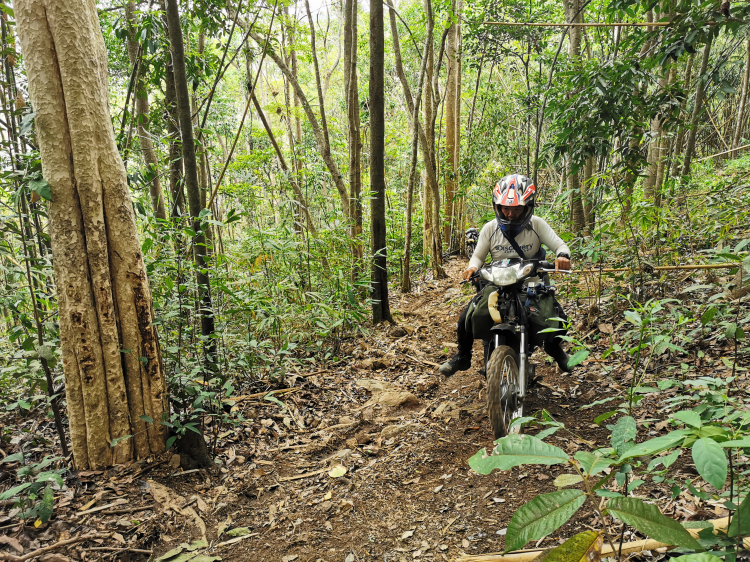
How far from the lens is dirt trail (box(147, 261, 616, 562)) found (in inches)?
108

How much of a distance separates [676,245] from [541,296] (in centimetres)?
252

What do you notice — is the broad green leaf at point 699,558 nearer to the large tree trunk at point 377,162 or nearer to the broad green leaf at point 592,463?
the broad green leaf at point 592,463

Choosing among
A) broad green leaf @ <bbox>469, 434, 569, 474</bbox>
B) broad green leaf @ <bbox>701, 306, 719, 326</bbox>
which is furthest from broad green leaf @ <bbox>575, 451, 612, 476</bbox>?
broad green leaf @ <bbox>701, 306, 719, 326</bbox>

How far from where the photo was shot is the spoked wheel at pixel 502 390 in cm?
339

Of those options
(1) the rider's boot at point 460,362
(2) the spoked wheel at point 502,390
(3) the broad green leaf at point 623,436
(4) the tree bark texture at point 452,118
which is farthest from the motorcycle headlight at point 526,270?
(4) the tree bark texture at point 452,118

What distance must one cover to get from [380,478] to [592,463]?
95.3 inches

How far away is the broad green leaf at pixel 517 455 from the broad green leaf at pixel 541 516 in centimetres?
9

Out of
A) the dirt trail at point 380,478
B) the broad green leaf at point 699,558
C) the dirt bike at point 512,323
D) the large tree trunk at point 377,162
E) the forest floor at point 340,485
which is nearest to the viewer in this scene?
the broad green leaf at point 699,558

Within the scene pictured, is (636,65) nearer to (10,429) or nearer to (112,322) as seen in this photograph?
(112,322)

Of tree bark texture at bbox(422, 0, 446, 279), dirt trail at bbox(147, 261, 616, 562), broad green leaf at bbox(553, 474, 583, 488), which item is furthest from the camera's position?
→ tree bark texture at bbox(422, 0, 446, 279)

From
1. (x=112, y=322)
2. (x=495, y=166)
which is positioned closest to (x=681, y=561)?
(x=112, y=322)

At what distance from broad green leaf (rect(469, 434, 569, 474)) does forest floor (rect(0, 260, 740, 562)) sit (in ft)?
0.83

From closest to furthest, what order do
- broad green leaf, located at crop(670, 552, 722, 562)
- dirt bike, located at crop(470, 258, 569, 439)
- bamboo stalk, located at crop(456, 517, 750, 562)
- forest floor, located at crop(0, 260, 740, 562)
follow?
broad green leaf, located at crop(670, 552, 722, 562) → bamboo stalk, located at crop(456, 517, 750, 562) → forest floor, located at crop(0, 260, 740, 562) → dirt bike, located at crop(470, 258, 569, 439)

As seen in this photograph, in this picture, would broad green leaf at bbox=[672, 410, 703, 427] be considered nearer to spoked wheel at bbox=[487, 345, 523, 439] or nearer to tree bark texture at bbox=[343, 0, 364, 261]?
spoked wheel at bbox=[487, 345, 523, 439]
